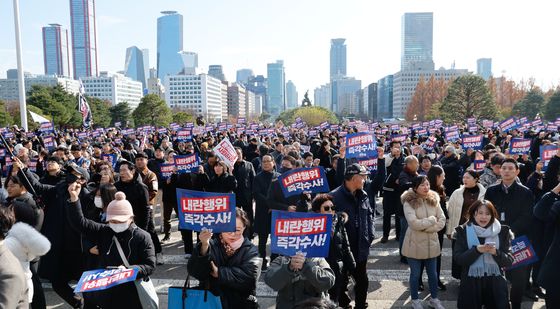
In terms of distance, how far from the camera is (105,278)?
12.3 feet

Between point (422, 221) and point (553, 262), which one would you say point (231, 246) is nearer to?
point (422, 221)

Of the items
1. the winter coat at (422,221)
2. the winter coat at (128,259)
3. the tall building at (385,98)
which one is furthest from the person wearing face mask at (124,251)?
the tall building at (385,98)

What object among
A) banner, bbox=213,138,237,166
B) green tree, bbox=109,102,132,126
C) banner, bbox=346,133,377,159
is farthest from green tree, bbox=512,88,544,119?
banner, bbox=213,138,237,166

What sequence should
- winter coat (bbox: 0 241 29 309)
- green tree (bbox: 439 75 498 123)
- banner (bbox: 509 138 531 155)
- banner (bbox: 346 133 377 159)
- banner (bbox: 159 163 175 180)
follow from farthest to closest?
green tree (bbox: 439 75 498 123) < banner (bbox: 509 138 531 155) < banner (bbox: 159 163 175 180) < banner (bbox: 346 133 377 159) < winter coat (bbox: 0 241 29 309)

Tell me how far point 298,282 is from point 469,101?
62319 millimetres

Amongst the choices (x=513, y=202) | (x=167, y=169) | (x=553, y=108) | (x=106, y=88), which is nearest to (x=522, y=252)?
(x=513, y=202)

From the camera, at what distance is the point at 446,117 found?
197 ft

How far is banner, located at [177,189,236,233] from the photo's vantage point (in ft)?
13.1

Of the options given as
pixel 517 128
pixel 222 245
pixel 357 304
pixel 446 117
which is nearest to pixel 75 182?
pixel 222 245

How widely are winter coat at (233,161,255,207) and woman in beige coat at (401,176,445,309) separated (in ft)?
11.4

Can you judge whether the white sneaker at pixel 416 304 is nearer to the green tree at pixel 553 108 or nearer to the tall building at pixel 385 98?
the green tree at pixel 553 108

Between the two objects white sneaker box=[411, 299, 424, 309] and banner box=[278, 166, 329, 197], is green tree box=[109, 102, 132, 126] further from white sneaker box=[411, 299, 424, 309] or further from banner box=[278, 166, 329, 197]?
white sneaker box=[411, 299, 424, 309]

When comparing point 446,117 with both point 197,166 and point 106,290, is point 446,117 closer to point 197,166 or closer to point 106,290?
point 197,166

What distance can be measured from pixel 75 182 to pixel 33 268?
111 cm
